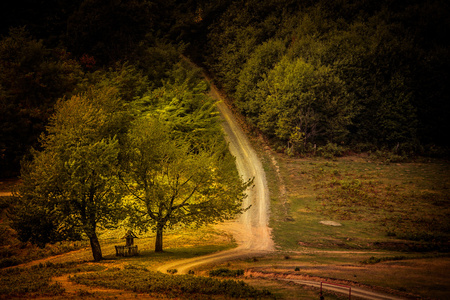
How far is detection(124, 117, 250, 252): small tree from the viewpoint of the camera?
2873 centimetres

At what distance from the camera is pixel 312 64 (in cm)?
6300

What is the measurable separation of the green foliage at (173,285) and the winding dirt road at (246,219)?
4205 mm

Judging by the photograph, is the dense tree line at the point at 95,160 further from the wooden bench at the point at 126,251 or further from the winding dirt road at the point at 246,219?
the winding dirt road at the point at 246,219

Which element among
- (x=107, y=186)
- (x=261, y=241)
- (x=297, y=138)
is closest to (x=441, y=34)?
(x=297, y=138)

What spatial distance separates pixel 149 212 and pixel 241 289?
1256 centimetres

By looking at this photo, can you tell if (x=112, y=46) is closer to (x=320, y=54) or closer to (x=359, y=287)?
(x=320, y=54)

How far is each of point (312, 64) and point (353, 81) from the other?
7.98m

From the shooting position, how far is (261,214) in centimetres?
4425

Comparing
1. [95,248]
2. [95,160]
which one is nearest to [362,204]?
[95,248]

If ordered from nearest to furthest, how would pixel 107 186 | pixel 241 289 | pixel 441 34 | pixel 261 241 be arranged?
pixel 241 289
pixel 107 186
pixel 261 241
pixel 441 34

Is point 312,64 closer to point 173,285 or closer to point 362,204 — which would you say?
point 362,204

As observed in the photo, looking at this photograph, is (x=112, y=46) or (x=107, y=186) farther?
(x=112, y=46)

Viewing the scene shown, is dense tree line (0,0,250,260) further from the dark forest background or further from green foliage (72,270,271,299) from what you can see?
green foliage (72,270,271,299)

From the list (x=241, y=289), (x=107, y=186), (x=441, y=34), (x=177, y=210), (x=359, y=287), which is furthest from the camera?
(x=441, y=34)
